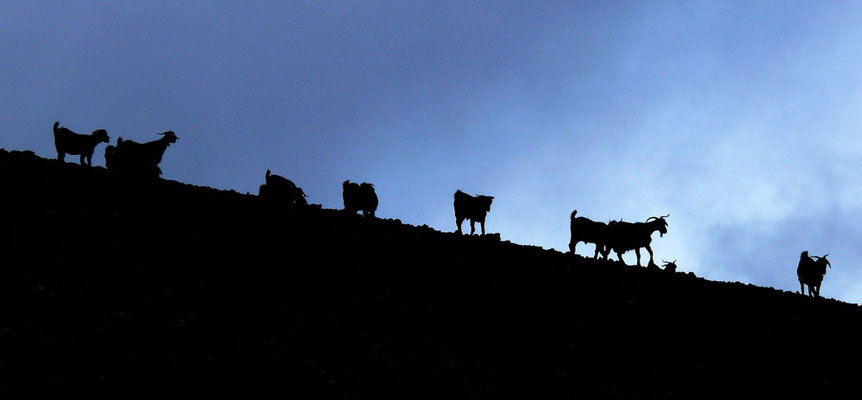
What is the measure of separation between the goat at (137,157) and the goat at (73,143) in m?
1.21

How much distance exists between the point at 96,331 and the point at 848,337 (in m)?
18.8

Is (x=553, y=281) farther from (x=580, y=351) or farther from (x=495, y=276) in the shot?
(x=580, y=351)

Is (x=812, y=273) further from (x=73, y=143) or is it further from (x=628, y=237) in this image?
(x=73, y=143)

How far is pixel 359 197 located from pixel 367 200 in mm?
324

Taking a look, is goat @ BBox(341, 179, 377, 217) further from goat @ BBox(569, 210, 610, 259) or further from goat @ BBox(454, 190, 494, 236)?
goat @ BBox(569, 210, 610, 259)

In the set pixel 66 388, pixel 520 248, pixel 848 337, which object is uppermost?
pixel 520 248

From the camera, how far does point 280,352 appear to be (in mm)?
14031

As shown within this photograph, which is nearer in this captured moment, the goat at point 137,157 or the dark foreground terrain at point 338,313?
the dark foreground terrain at point 338,313

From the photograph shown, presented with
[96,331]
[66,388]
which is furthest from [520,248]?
[66,388]

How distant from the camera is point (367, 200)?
29.6 metres

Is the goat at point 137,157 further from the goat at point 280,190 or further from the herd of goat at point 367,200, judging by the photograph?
the goat at point 280,190

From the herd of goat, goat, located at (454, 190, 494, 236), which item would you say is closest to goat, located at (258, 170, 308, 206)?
the herd of goat

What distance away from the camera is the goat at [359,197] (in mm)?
29469

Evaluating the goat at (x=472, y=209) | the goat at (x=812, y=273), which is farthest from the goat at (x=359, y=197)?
the goat at (x=812, y=273)
